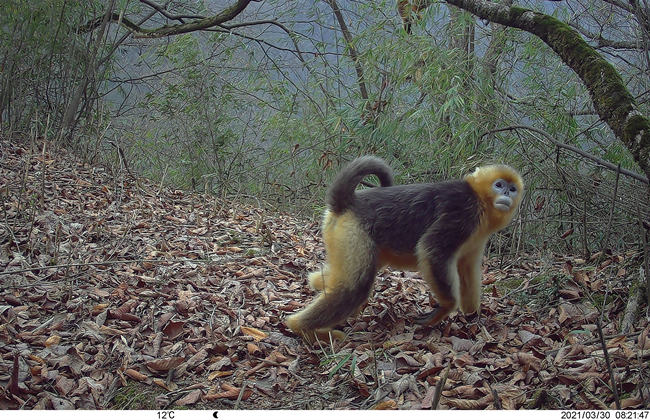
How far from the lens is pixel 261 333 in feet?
10.1

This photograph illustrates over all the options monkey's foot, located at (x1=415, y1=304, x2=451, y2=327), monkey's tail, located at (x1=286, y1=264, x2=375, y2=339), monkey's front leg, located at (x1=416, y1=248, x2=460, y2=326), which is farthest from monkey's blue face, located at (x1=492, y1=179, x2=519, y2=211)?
monkey's tail, located at (x1=286, y1=264, x2=375, y2=339)

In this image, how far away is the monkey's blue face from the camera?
3.04m

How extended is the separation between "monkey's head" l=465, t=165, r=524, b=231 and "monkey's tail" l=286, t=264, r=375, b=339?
798 millimetres

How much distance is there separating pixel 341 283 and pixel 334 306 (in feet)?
0.43

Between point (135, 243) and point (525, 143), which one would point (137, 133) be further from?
point (525, 143)

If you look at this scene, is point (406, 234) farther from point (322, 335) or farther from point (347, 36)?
point (347, 36)

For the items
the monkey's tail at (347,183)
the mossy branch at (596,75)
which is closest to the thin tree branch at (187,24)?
the mossy branch at (596,75)

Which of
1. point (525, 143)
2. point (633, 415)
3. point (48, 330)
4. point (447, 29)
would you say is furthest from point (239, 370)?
point (447, 29)

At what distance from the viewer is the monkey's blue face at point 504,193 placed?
3043 millimetres

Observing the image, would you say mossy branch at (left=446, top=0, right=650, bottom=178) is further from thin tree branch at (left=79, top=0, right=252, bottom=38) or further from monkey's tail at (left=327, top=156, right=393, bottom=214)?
thin tree branch at (left=79, top=0, right=252, bottom=38)

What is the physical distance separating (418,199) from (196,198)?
3.82 metres

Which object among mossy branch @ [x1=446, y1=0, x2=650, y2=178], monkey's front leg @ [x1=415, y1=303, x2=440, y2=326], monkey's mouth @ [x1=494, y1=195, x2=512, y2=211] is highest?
mossy branch @ [x1=446, y1=0, x2=650, y2=178]

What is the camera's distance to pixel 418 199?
3.22 meters

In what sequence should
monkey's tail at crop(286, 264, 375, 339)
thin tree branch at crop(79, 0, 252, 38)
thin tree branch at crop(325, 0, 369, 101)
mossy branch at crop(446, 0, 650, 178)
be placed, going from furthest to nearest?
thin tree branch at crop(79, 0, 252, 38) < thin tree branch at crop(325, 0, 369, 101) < mossy branch at crop(446, 0, 650, 178) < monkey's tail at crop(286, 264, 375, 339)
